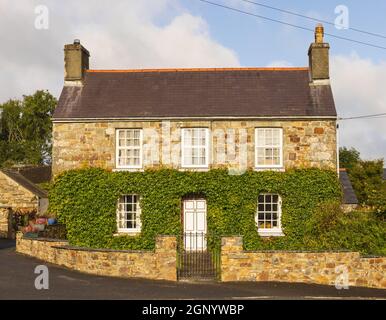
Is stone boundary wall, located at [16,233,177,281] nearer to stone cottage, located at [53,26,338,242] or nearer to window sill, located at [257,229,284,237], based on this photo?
stone cottage, located at [53,26,338,242]

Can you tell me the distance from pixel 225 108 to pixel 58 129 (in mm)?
7557

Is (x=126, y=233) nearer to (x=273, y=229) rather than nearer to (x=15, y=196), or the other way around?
(x=273, y=229)

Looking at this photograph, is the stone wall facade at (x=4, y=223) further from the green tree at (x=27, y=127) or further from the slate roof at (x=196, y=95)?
the green tree at (x=27, y=127)

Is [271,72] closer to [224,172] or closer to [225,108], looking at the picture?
[225,108]

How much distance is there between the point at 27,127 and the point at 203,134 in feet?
166

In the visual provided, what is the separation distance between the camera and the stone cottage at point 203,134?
23.4 metres

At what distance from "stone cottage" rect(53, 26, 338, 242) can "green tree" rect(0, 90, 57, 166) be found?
46.1 metres

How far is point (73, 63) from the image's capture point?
25.6 m

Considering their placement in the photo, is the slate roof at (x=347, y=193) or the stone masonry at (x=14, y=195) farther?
the stone masonry at (x=14, y=195)

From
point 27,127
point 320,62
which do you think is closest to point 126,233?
point 320,62

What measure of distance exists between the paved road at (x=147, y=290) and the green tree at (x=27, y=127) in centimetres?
5395

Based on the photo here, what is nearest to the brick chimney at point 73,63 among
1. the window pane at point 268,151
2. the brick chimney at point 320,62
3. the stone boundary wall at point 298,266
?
the window pane at point 268,151

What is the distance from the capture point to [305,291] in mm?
14758
